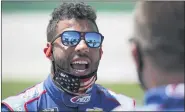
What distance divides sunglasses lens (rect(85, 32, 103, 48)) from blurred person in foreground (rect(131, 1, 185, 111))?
0.90 metres

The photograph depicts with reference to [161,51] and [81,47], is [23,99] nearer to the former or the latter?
[81,47]

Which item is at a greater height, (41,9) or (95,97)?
(41,9)

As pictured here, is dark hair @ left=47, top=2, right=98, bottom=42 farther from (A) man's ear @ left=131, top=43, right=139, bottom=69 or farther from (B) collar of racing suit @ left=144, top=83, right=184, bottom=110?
(B) collar of racing suit @ left=144, top=83, right=184, bottom=110

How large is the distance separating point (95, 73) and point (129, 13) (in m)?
0.36

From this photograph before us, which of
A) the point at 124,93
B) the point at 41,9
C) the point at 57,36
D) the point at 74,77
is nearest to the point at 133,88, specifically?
the point at 124,93

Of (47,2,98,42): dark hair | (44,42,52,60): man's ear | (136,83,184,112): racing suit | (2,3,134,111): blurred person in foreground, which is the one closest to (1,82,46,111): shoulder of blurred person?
(2,3,134,111): blurred person in foreground

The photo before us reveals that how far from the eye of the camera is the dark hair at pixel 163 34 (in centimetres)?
91

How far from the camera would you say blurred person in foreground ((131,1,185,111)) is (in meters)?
0.87

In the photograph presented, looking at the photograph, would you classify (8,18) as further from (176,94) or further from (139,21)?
(176,94)

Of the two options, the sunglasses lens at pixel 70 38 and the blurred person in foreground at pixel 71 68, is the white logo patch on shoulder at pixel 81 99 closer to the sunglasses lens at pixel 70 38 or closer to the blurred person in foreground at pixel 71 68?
the blurred person in foreground at pixel 71 68

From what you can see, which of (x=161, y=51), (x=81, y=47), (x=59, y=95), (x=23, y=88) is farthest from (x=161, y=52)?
(x=23, y=88)

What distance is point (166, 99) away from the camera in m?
0.86

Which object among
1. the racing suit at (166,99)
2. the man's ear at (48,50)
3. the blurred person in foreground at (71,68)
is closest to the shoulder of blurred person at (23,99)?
the blurred person in foreground at (71,68)

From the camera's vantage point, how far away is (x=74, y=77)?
189cm
